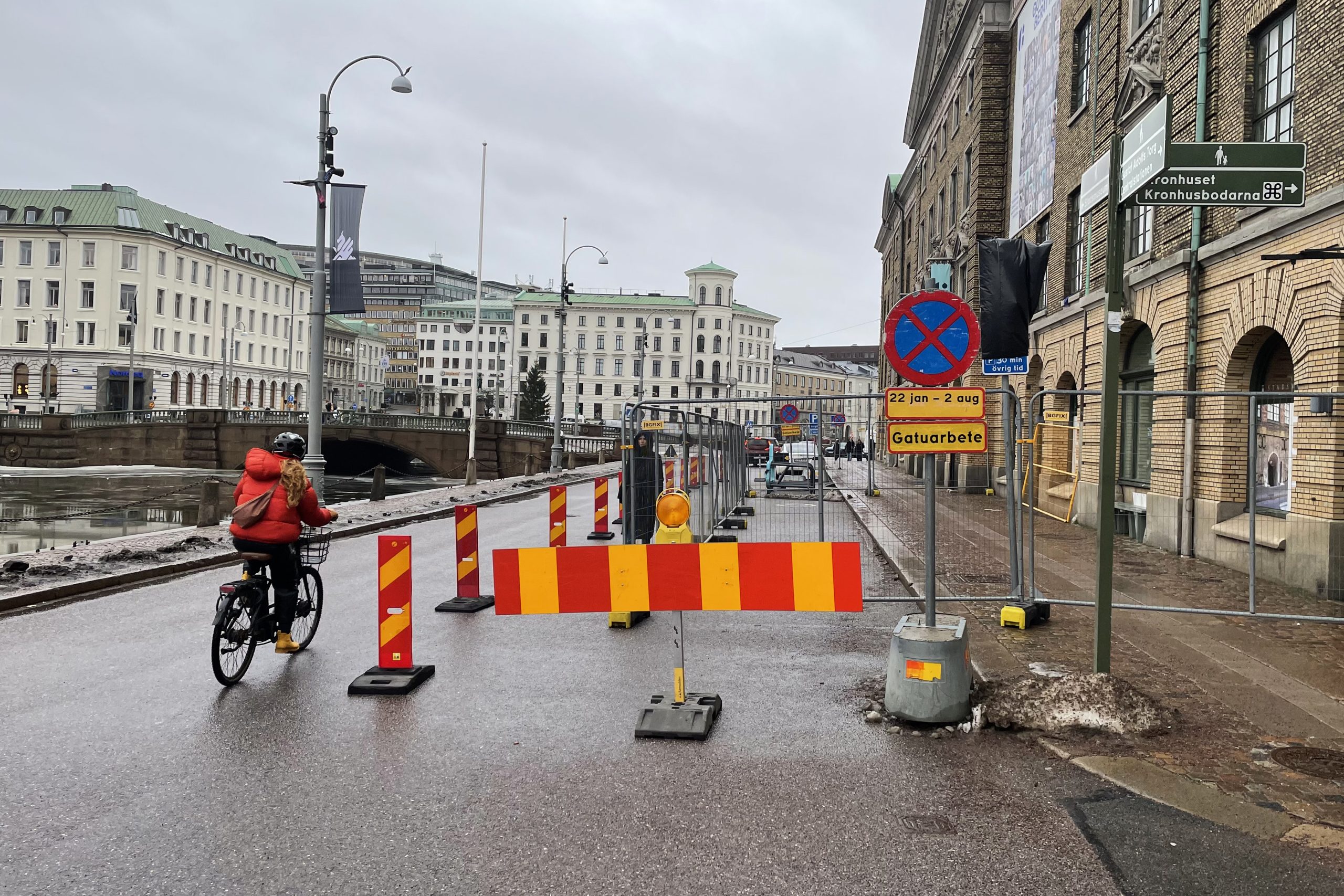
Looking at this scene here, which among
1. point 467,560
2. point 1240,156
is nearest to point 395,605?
point 467,560

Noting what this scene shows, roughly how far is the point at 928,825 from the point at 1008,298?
→ 353 inches

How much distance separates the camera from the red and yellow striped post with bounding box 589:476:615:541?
16531 millimetres

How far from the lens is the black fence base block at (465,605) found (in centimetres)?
1057

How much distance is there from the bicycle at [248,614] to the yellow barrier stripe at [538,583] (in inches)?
83.4

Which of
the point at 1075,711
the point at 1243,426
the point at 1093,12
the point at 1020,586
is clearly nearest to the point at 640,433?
the point at 1020,586

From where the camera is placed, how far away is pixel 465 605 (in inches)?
420

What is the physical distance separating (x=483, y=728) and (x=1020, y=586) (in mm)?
5417

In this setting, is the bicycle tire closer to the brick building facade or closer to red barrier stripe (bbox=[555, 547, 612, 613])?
red barrier stripe (bbox=[555, 547, 612, 613])

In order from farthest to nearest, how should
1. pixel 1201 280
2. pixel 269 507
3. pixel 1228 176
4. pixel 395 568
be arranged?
pixel 1201 280 < pixel 269 507 < pixel 395 568 < pixel 1228 176

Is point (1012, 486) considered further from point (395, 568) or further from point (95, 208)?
point (95, 208)

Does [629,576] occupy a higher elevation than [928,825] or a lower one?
higher

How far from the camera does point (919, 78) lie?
46.4 m

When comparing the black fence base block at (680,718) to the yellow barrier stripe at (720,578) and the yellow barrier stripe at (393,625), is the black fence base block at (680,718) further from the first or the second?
the yellow barrier stripe at (393,625)

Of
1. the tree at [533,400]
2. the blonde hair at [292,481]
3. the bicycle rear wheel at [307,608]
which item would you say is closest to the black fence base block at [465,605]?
the bicycle rear wheel at [307,608]
